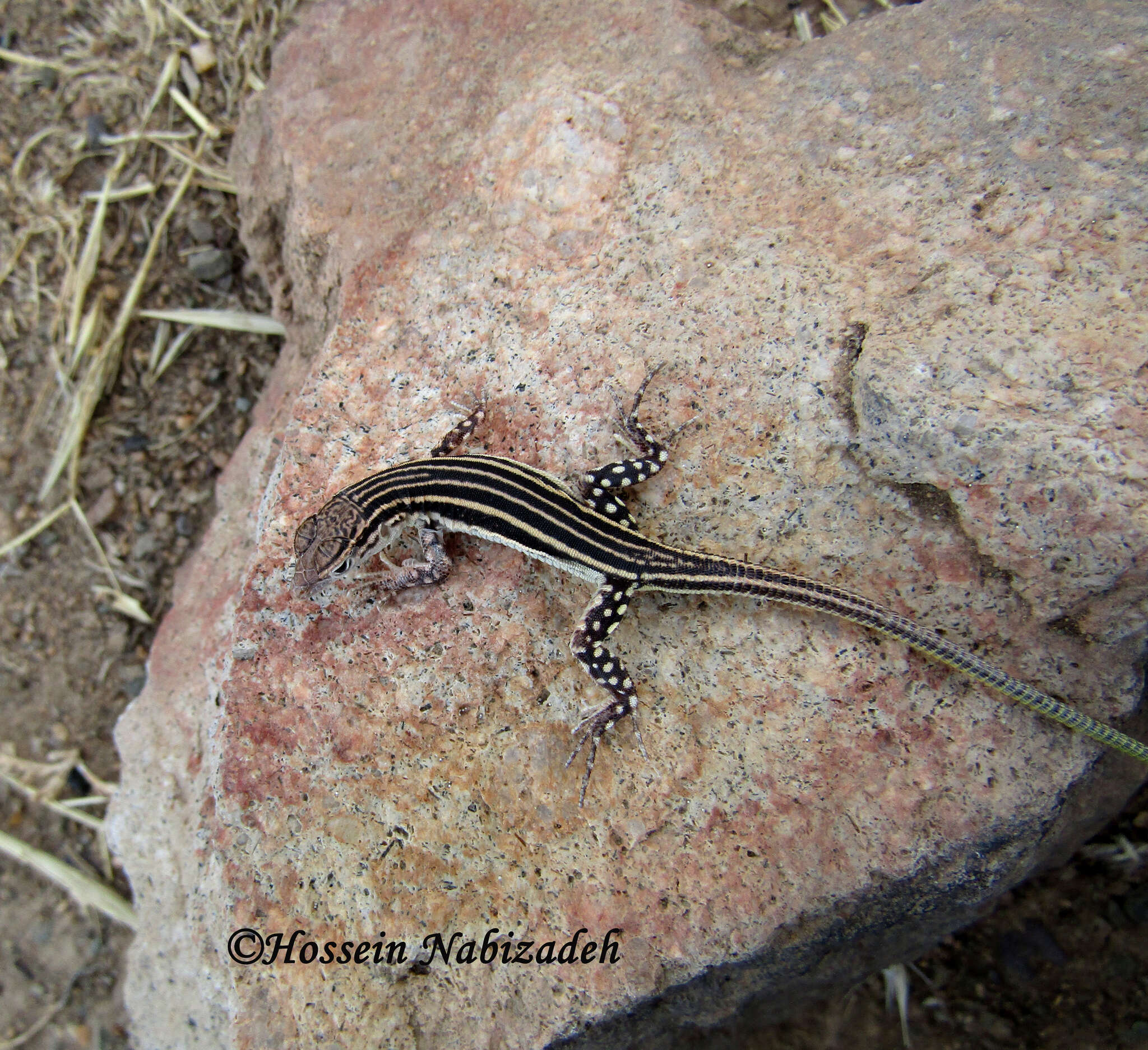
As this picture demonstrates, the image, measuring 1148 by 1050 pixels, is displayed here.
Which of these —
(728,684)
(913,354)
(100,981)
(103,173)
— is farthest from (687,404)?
(100,981)

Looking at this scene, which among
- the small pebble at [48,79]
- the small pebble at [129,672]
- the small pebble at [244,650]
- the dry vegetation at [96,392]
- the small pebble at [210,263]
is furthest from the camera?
the small pebble at [48,79]

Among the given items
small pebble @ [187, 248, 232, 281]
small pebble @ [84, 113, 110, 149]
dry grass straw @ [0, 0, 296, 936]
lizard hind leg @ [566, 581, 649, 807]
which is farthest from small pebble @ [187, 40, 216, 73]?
lizard hind leg @ [566, 581, 649, 807]

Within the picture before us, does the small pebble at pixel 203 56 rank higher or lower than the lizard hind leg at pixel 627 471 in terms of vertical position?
higher

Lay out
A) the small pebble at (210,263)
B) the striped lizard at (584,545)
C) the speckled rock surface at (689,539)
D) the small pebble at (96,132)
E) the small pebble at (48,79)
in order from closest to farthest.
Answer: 1. the speckled rock surface at (689,539)
2. the striped lizard at (584,545)
3. the small pebble at (210,263)
4. the small pebble at (96,132)
5. the small pebble at (48,79)

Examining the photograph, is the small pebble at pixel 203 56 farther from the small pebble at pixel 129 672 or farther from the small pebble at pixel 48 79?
the small pebble at pixel 129 672

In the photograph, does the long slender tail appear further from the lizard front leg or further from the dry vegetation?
the dry vegetation

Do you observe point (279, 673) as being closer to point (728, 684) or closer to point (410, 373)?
point (410, 373)

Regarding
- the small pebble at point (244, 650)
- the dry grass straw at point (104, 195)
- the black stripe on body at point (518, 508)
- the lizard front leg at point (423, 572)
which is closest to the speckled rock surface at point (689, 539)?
the small pebble at point (244, 650)
